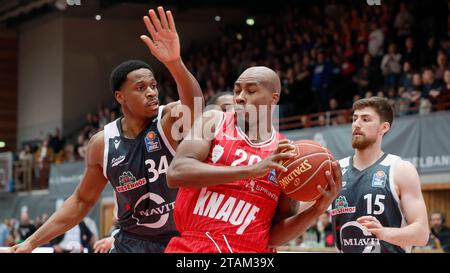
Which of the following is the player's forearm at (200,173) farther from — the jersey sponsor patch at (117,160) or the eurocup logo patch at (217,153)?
the jersey sponsor patch at (117,160)

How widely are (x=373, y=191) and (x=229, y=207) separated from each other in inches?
66.6

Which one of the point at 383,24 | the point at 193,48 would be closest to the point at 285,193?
the point at 383,24

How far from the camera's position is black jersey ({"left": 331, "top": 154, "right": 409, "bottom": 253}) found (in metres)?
6.24

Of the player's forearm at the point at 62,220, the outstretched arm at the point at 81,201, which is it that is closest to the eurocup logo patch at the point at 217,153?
the outstretched arm at the point at 81,201

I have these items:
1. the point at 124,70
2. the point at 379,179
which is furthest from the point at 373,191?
the point at 124,70

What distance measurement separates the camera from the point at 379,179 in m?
6.35

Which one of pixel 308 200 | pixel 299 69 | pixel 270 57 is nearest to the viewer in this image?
pixel 308 200

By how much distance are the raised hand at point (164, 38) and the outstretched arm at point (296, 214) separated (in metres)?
1.14

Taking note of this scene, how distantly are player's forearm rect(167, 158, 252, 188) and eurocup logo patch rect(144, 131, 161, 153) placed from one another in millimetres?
1516

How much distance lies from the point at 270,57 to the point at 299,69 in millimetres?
2498

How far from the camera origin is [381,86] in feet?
56.1

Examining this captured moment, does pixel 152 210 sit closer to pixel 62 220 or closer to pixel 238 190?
pixel 62 220

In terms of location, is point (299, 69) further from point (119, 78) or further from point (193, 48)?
point (119, 78)

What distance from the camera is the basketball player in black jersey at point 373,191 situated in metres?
6.20
